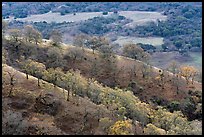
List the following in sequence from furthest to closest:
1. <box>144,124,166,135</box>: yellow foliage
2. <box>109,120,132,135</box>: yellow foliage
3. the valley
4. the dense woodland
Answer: the dense woodland, the valley, <box>144,124,166,135</box>: yellow foliage, <box>109,120,132,135</box>: yellow foliage

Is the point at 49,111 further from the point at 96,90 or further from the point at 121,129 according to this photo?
the point at 121,129

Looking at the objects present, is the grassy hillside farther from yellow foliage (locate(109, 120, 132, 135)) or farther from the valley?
yellow foliage (locate(109, 120, 132, 135))

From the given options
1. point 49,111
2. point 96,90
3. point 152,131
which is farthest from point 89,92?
point 152,131

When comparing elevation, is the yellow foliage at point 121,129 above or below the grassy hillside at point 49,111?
above

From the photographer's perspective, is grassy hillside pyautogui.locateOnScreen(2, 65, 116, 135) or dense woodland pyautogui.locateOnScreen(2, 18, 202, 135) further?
dense woodland pyautogui.locateOnScreen(2, 18, 202, 135)

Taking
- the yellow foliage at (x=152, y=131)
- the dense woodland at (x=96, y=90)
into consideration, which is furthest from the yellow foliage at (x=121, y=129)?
the yellow foliage at (x=152, y=131)

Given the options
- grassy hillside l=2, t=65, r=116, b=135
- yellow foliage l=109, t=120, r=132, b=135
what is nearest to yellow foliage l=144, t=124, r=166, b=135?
yellow foliage l=109, t=120, r=132, b=135

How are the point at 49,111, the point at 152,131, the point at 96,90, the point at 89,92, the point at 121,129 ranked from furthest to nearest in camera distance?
1. the point at 89,92
2. the point at 96,90
3. the point at 49,111
4. the point at 152,131
5. the point at 121,129

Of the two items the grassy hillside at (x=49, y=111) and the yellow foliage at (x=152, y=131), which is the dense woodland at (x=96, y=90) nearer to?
the yellow foliage at (x=152, y=131)

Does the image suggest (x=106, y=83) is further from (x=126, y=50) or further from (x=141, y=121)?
(x=141, y=121)
